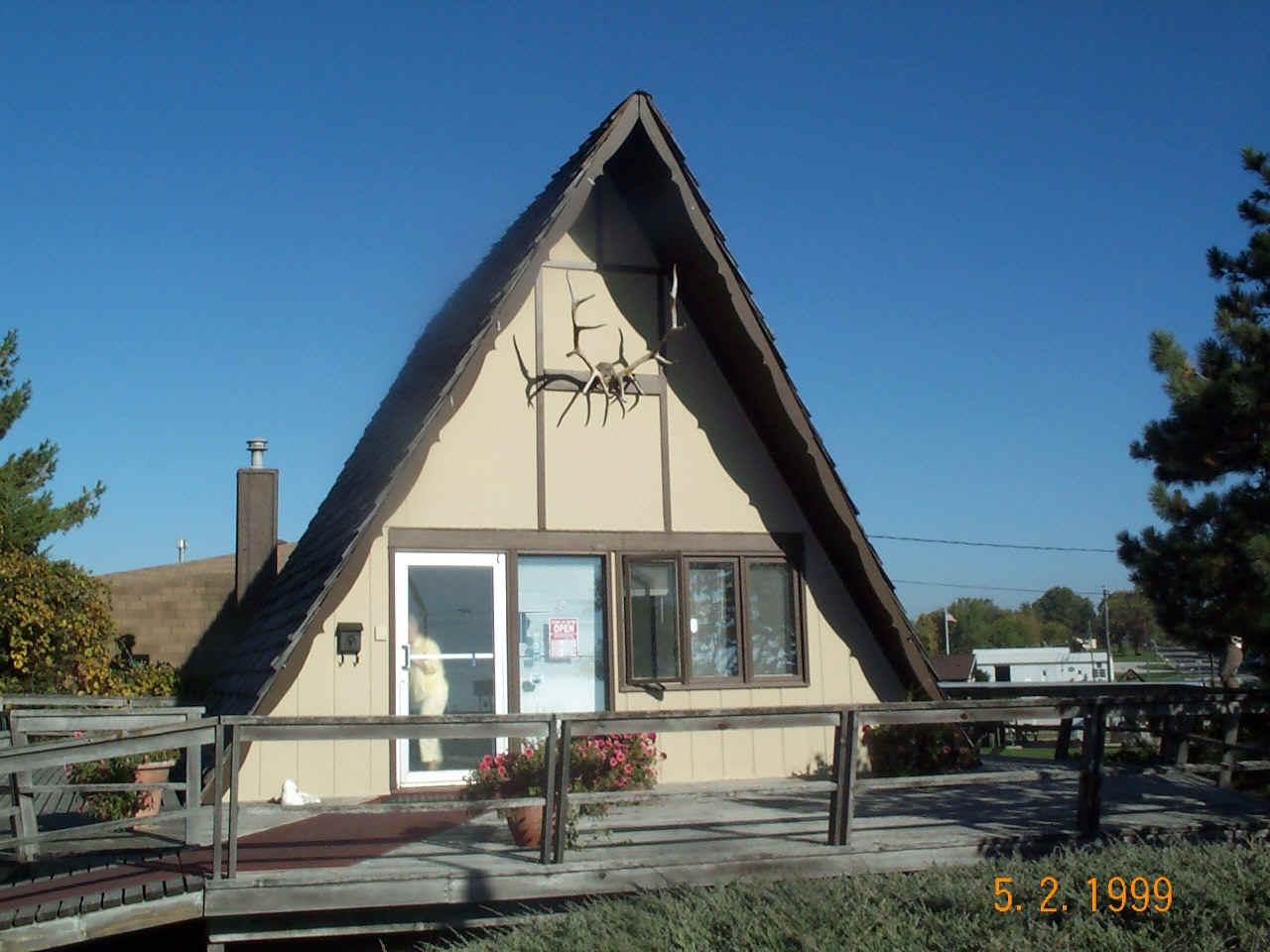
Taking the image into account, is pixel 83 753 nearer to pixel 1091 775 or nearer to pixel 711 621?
pixel 711 621

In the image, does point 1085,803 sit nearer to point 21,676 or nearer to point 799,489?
point 799,489

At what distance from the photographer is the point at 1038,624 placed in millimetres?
107812

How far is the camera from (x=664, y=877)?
23.5ft

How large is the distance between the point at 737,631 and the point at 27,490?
548 inches

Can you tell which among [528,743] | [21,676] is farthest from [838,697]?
[21,676]

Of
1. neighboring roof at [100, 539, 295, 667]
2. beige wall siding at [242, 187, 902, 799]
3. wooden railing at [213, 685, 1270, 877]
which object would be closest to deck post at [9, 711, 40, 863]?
wooden railing at [213, 685, 1270, 877]

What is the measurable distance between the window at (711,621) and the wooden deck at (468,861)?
5.56 feet

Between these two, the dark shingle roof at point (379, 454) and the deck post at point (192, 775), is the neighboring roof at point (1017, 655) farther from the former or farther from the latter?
the deck post at point (192, 775)

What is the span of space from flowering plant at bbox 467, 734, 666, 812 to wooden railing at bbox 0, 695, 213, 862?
1901 mm

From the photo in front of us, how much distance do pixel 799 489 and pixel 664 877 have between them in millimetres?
4601

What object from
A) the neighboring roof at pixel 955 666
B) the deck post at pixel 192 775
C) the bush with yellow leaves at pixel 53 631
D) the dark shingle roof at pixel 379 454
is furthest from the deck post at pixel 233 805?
the neighboring roof at pixel 955 666

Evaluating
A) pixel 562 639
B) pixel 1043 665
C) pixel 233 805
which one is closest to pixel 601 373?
pixel 562 639

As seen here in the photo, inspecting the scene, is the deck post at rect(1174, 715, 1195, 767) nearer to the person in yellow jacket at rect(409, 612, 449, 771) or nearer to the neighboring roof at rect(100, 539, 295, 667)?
the person in yellow jacket at rect(409, 612, 449, 771)

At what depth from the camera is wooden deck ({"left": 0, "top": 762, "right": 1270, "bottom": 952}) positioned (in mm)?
6535
